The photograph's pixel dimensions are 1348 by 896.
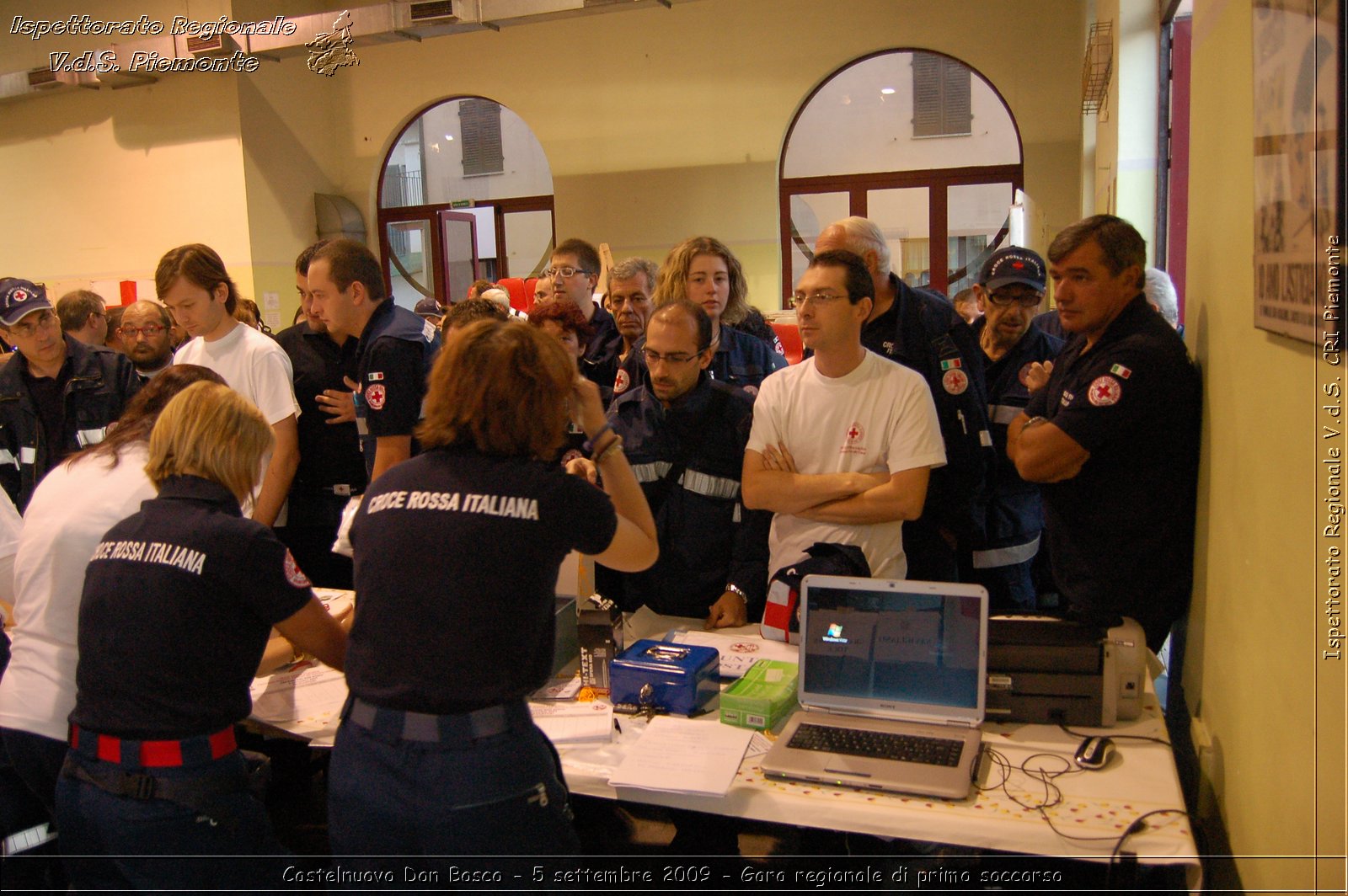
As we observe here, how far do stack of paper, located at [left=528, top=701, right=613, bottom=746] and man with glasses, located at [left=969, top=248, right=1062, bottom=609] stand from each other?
150 centimetres

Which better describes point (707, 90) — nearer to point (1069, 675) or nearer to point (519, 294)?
point (519, 294)

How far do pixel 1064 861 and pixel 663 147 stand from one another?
7.77 m

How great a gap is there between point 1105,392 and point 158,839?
6.99 feet

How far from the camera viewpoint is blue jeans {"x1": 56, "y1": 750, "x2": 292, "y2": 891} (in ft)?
5.67

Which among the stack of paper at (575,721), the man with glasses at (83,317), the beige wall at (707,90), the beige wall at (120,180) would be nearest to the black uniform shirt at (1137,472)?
the stack of paper at (575,721)

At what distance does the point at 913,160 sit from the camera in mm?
8352

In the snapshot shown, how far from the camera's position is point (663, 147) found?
8656mm

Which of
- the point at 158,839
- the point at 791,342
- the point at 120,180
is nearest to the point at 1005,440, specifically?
the point at 158,839

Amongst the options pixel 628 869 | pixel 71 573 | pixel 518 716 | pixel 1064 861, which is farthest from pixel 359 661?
pixel 1064 861

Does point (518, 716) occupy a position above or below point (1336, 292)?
below

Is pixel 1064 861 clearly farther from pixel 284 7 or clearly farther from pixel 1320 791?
pixel 284 7

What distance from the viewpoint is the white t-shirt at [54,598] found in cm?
198

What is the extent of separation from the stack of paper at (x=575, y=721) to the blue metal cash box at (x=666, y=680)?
0.06 m

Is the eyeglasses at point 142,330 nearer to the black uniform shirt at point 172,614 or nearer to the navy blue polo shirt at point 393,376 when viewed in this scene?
the navy blue polo shirt at point 393,376
